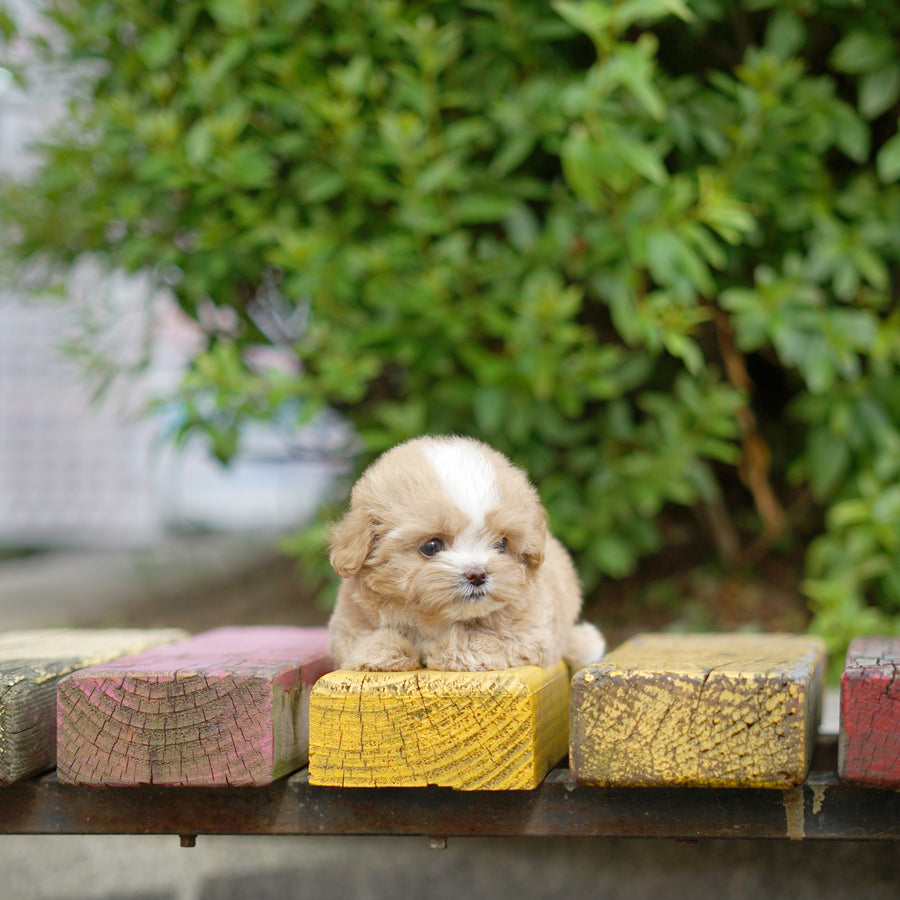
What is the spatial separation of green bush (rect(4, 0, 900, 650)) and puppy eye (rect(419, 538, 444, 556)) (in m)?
1.64

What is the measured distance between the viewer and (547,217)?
148 inches

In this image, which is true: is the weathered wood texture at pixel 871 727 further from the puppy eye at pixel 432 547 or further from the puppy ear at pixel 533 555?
the puppy eye at pixel 432 547

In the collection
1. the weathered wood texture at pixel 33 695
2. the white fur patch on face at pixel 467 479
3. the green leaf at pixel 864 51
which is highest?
the green leaf at pixel 864 51

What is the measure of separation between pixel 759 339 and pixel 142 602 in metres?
3.49

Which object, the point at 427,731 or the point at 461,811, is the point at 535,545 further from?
the point at 461,811

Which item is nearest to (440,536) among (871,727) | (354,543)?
(354,543)

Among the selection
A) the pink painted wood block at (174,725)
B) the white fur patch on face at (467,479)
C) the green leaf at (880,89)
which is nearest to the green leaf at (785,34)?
the green leaf at (880,89)

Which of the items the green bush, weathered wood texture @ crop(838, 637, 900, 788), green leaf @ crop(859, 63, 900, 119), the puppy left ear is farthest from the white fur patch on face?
green leaf @ crop(859, 63, 900, 119)

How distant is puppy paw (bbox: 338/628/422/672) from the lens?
189 centimetres

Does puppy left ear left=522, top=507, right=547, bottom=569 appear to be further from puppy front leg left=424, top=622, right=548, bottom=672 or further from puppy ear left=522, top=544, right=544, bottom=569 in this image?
puppy front leg left=424, top=622, right=548, bottom=672

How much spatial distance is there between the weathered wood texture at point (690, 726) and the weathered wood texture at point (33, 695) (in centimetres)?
110

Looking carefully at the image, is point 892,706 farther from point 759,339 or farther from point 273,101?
point 273,101

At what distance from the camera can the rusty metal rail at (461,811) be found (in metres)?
1.86

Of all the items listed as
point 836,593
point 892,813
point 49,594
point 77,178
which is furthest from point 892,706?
point 49,594
